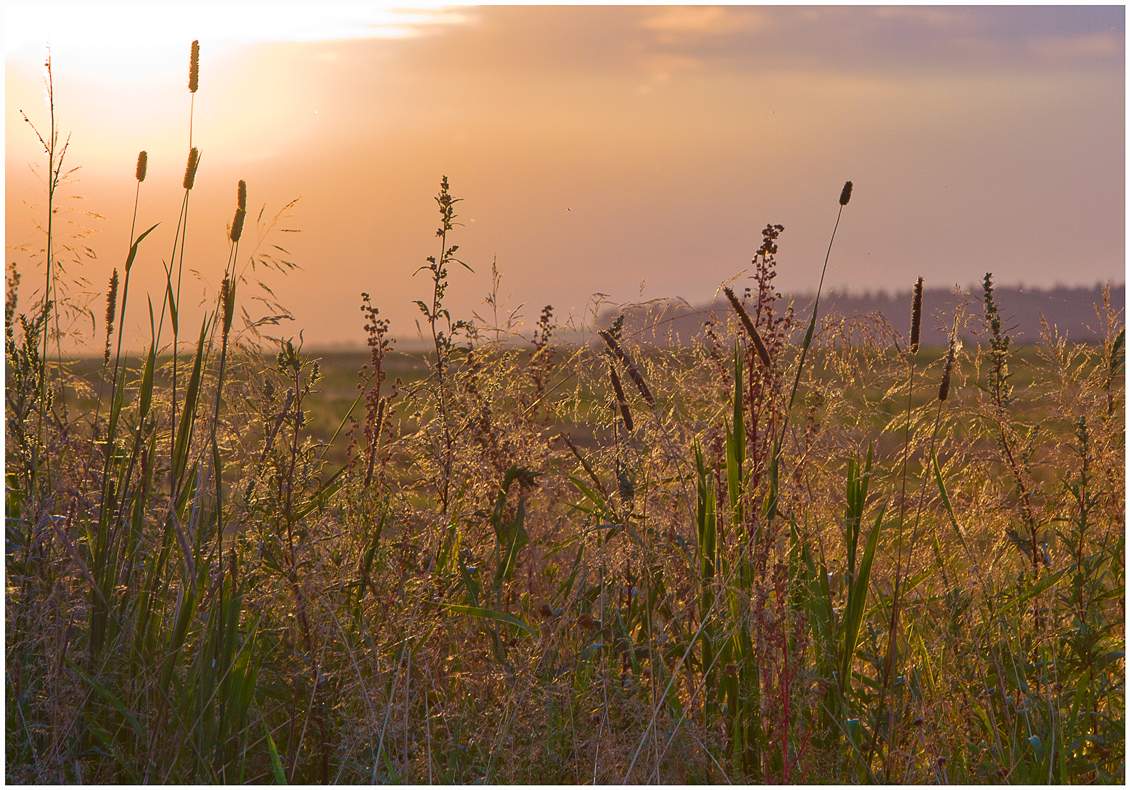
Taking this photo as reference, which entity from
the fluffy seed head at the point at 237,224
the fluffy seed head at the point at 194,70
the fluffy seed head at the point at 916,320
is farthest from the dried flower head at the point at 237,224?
the fluffy seed head at the point at 916,320

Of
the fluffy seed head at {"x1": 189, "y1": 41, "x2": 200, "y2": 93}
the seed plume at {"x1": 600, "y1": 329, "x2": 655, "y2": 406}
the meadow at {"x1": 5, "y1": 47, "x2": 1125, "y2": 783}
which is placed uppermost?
the fluffy seed head at {"x1": 189, "y1": 41, "x2": 200, "y2": 93}

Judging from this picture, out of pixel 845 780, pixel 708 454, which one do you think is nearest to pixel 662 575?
pixel 708 454

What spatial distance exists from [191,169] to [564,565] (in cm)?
165

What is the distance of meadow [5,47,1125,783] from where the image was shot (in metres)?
2.67

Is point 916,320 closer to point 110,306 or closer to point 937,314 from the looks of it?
point 937,314

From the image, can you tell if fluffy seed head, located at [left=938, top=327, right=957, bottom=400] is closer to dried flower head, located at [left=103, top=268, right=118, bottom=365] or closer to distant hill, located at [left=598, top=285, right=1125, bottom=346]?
distant hill, located at [left=598, top=285, right=1125, bottom=346]

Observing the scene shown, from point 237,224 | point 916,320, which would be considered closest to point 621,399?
point 916,320

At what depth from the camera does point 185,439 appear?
2.95 m

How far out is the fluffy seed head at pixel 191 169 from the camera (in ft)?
9.99

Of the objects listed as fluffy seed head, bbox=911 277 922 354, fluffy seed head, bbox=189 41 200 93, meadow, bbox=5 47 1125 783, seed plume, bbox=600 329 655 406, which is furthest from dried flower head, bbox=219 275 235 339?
fluffy seed head, bbox=911 277 922 354

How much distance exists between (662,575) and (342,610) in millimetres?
877

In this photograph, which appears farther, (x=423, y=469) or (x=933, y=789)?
(x=423, y=469)

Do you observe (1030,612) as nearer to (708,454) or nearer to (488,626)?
(708,454)

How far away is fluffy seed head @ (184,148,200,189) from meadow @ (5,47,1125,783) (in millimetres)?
57
